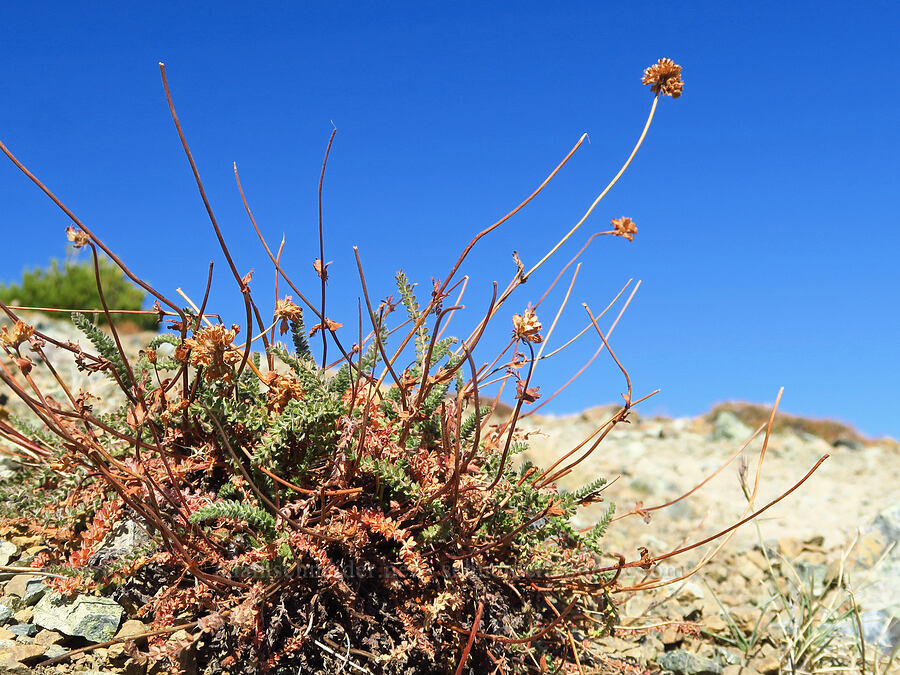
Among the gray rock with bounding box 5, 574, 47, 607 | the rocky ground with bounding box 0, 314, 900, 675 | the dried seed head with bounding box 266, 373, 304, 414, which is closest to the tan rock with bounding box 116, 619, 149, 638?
the rocky ground with bounding box 0, 314, 900, 675

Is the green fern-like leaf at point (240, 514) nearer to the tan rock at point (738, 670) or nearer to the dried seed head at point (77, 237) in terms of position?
the dried seed head at point (77, 237)

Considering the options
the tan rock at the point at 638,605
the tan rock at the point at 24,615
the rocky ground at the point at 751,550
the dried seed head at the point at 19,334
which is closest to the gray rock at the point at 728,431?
the rocky ground at the point at 751,550

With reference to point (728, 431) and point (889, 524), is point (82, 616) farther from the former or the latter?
point (728, 431)

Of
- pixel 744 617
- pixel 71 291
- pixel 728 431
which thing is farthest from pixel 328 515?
pixel 71 291

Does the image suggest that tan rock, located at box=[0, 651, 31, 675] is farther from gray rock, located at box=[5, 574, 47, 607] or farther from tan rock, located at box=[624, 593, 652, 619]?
tan rock, located at box=[624, 593, 652, 619]

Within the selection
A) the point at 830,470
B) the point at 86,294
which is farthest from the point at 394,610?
the point at 86,294

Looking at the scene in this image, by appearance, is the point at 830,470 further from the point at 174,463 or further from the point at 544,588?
the point at 174,463
